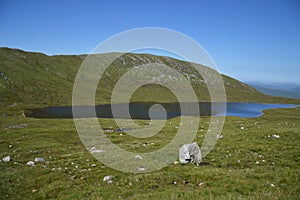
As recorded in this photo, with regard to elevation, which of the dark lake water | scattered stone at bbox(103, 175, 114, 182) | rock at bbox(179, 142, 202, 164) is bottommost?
the dark lake water

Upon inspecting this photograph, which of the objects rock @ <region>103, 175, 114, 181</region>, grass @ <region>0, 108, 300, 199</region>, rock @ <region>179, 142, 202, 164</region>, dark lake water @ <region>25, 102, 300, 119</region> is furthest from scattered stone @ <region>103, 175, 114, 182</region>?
dark lake water @ <region>25, 102, 300, 119</region>

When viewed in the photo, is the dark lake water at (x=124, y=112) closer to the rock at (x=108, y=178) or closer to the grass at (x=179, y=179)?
the grass at (x=179, y=179)

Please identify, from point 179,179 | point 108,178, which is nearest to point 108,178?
point 108,178

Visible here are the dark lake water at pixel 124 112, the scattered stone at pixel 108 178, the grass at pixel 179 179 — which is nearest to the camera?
the grass at pixel 179 179

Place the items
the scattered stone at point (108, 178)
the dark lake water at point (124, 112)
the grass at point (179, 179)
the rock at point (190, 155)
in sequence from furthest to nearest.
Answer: the dark lake water at point (124, 112) < the rock at point (190, 155) < the scattered stone at point (108, 178) < the grass at point (179, 179)

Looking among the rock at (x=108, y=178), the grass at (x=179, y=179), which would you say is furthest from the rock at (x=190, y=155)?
the rock at (x=108, y=178)

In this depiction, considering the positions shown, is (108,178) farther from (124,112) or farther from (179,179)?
(124,112)

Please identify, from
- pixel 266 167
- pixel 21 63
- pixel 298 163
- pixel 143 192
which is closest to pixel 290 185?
pixel 266 167

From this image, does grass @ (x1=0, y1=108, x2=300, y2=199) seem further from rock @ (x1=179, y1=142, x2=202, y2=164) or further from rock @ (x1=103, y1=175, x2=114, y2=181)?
rock @ (x1=179, y1=142, x2=202, y2=164)

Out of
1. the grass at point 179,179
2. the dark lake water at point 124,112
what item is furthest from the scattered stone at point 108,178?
the dark lake water at point 124,112

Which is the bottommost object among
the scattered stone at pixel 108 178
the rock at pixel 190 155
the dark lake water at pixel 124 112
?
the dark lake water at pixel 124 112

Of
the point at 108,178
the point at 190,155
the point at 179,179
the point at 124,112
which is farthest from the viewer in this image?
the point at 124,112

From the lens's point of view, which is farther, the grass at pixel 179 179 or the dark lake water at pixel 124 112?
the dark lake water at pixel 124 112

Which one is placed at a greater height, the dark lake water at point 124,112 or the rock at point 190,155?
the rock at point 190,155
